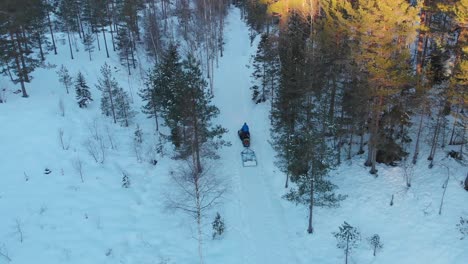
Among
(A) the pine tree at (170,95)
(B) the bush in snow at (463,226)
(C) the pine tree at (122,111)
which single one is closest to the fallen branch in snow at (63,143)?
(C) the pine tree at (122,111)

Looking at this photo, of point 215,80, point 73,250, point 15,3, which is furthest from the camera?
point 215,80

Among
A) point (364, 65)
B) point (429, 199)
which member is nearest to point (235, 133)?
point (364, 65)

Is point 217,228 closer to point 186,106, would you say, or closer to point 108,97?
point 186,106

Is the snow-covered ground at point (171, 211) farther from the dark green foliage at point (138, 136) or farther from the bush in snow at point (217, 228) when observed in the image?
the dark green foliage at point (138, 136)

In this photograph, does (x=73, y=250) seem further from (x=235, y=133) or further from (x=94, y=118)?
(x=235, y=133)

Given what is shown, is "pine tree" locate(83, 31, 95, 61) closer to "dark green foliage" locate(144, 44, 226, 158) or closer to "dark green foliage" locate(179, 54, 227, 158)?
"dark green foliage" locate(144, 44, 226, 158)

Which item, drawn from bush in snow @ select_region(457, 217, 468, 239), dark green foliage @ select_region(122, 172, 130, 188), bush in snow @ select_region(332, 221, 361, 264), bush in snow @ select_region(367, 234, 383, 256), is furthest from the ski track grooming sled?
bush in snow @ select_region(457, 217, 468, 239)
